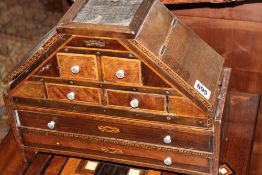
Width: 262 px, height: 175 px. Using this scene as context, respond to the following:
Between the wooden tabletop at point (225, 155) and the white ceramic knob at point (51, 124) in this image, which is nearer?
the white ceramic knob at point (51, 124)

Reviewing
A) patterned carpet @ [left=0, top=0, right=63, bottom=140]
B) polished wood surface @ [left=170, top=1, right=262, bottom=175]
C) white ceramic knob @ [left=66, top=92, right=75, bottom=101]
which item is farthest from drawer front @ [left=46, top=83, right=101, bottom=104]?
patterned carpet @ [left=0, top=0, right=63, bottom=140]

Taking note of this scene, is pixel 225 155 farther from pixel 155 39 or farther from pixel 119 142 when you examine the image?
pixel 155 39

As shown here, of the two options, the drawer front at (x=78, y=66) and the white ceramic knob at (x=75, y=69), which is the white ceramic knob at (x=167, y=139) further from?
the white ceramic knob at (x=75, y=69)

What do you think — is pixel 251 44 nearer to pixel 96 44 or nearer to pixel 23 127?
pixel 96 44

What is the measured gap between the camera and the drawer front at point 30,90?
10.2ft

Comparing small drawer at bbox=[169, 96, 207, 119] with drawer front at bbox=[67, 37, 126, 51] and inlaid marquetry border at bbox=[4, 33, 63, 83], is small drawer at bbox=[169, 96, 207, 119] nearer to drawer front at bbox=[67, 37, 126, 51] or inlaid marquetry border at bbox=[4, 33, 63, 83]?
drawer front at bbox=[67, 37, 126, 51]

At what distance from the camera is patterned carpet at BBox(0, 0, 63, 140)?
5.34m

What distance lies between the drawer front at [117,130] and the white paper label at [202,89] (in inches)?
9.9

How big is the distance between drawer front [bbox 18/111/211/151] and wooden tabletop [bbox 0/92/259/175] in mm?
342

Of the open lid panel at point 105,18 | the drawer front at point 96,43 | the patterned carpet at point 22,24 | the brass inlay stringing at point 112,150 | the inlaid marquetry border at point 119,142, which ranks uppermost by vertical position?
the open lid panel at point 105,18

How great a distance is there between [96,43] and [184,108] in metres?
0.62

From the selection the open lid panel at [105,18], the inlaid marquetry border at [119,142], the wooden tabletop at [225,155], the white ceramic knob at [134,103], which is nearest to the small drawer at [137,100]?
the white ceramic knob at [134,103]

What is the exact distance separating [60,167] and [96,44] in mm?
1086

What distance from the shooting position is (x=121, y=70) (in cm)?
287
